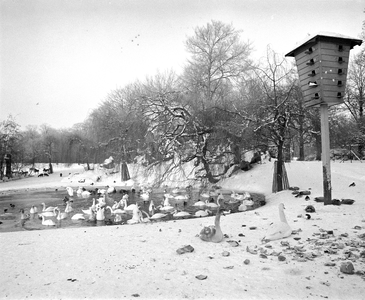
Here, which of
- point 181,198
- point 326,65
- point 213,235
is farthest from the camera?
point 181,198

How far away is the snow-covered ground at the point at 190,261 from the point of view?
448 cm

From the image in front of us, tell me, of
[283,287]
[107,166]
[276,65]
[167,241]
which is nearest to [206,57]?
[276,65]

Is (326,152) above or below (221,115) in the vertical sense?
below

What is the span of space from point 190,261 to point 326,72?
8575 mm

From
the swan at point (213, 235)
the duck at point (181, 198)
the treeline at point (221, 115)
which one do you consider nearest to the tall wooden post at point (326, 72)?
the treeline at point (221, 115)

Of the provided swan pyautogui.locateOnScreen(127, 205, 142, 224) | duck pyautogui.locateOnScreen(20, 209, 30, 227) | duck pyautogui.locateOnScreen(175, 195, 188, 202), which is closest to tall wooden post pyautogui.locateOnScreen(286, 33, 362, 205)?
swan pyautogui.locateOnScreen(127, 205, 142, 224)

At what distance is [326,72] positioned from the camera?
10.5m

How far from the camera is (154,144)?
54.9ft

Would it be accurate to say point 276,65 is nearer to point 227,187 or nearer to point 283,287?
point 227,187

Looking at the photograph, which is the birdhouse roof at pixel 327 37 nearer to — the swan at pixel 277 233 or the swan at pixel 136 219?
the swan at pixel 277 233

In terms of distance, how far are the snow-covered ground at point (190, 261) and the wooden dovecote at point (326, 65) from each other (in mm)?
4088

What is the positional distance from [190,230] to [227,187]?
1357cm

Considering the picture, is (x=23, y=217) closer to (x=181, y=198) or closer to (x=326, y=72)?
(x=181, y=198)

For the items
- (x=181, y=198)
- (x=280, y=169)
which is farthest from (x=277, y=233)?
(x=181, y=198)
